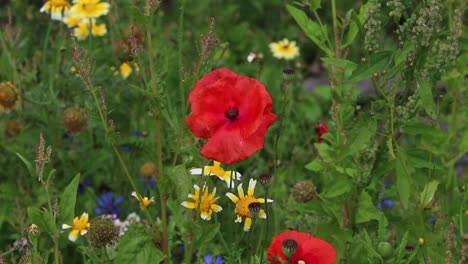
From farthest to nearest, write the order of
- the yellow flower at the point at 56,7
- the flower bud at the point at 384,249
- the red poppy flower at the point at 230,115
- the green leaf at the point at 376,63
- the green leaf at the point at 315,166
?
the yellow flower at the point at 56,7 < the green leaf at the point at 315,166 < the green leaf at the point at 376,63 < the flower bud at the point at 384,249 < the red poppy flower at the point at 230,115

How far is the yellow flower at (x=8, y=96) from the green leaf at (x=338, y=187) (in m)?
1.21

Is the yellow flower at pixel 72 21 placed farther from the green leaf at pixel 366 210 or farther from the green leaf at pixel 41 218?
the green leaf at pixel 41 218

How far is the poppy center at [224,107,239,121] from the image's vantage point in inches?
72.2

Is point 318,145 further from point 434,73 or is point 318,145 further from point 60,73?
point 60,73

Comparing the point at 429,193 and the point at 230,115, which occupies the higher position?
the point at 230,115

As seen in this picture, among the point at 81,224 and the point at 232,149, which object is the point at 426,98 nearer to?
the point at 232,149

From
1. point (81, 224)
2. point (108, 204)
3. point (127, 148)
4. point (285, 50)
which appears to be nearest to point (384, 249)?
point (81, 224)

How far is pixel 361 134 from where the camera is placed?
223 cm

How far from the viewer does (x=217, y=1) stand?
4.77m

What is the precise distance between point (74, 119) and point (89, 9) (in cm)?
48

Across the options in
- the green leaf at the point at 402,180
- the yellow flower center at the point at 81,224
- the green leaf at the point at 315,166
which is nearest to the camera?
the green leaf at the point at 402,180

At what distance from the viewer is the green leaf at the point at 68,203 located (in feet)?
6.43

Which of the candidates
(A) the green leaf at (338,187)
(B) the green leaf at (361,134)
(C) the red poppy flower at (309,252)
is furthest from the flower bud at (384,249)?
(A) the green leaf at (338,187)

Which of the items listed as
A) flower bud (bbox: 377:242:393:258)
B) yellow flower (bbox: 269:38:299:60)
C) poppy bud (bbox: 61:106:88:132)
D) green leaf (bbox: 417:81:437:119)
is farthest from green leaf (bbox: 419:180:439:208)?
yellow flower (bbox: 269:38:299:60)
